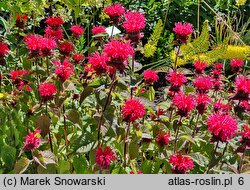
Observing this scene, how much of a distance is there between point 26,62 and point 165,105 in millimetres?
740

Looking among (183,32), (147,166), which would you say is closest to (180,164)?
(147,166)

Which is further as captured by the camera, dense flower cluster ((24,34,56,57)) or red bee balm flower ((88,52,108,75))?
dense flower cluster ((24,34,56,57))

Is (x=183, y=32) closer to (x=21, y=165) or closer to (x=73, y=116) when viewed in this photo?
(x=73, y=116)

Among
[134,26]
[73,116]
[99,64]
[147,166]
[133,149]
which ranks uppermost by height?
[134,26]

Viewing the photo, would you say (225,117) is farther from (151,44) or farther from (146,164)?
(151,44)

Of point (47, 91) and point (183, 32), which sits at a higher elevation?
point (183, 32)

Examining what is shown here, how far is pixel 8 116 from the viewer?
8.30 feet

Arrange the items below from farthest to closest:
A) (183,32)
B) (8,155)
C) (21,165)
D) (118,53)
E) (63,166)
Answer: (183,32)
(8,155)
(63,166)
(21,165)
(118,53)

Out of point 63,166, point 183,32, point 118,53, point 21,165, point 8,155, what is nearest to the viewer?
point 118,53

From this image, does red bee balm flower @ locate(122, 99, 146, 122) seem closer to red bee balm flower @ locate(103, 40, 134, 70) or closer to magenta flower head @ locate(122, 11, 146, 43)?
red bee balm flower @ locate(103, 40, 134, 70)

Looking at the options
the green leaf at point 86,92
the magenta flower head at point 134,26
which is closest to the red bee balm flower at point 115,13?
the magenta flower head at point 134,26

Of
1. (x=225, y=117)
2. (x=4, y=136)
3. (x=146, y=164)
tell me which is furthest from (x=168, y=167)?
(x=4, y=136)

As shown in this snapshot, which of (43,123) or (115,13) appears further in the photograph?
(115,13)

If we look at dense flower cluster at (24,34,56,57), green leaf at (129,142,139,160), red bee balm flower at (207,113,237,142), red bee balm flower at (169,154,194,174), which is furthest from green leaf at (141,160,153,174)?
dense flower cluster at (24,34,56,57)
